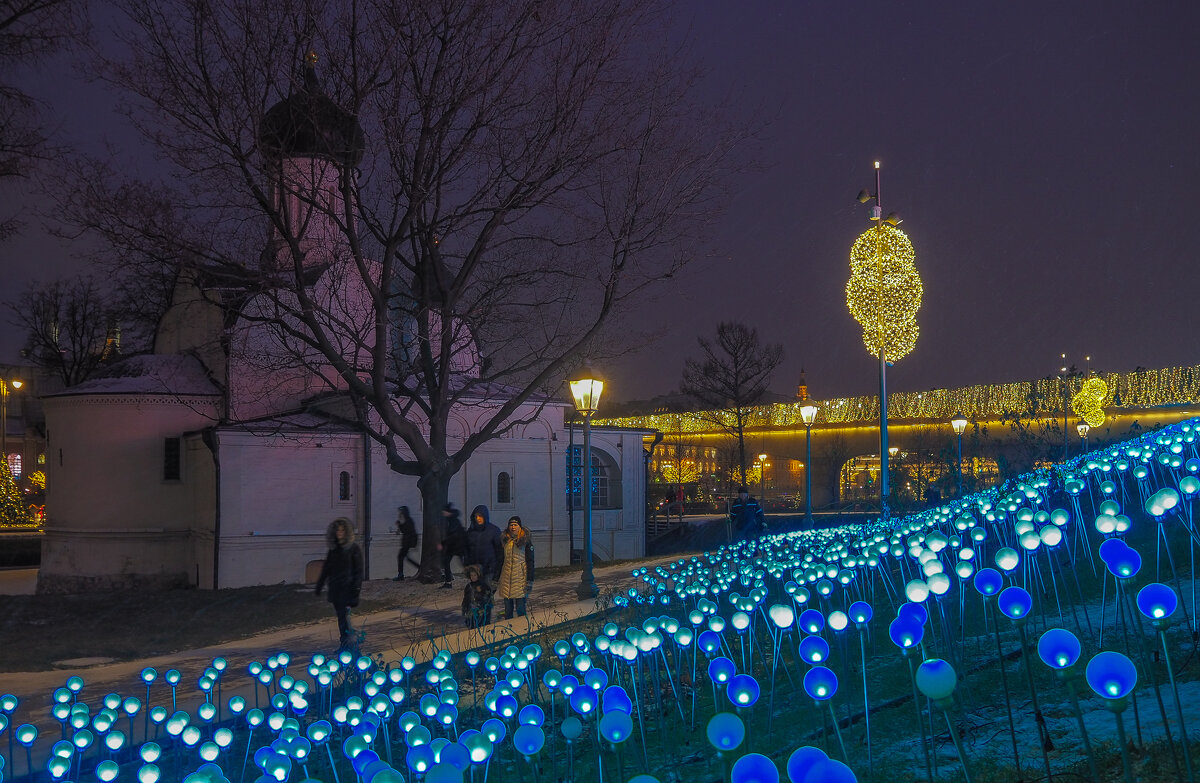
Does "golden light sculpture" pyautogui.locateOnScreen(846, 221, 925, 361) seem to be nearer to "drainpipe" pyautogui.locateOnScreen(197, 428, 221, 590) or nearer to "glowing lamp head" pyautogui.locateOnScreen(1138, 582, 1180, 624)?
"glowing lamp head" pyautogui.locateOnScreen(1138, 582, 1180, 624)

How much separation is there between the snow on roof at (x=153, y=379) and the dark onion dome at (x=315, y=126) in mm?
13436

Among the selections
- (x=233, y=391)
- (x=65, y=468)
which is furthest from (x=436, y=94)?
(x=65, y=468)

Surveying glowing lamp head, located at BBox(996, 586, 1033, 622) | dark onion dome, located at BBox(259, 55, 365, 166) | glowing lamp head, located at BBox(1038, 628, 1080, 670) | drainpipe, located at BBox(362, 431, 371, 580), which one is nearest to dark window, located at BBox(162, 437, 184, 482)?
drainpipe, located at BBox(362, 431, 371, 580)

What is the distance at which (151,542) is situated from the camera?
1101 inches

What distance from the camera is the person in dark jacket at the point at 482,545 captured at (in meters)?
13.1

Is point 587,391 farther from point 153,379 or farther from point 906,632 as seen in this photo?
point 153,379

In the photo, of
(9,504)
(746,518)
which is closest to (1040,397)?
(746,518)

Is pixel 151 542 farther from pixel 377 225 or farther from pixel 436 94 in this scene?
pixel 436 94

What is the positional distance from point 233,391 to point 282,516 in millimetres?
4773

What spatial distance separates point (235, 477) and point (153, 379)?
18.9 ft

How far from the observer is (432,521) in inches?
792

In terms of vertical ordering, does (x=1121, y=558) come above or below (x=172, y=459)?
below

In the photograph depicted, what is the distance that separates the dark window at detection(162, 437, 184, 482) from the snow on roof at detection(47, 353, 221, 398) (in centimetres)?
149

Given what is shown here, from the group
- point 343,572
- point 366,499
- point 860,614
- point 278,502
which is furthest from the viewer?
point 366,499
